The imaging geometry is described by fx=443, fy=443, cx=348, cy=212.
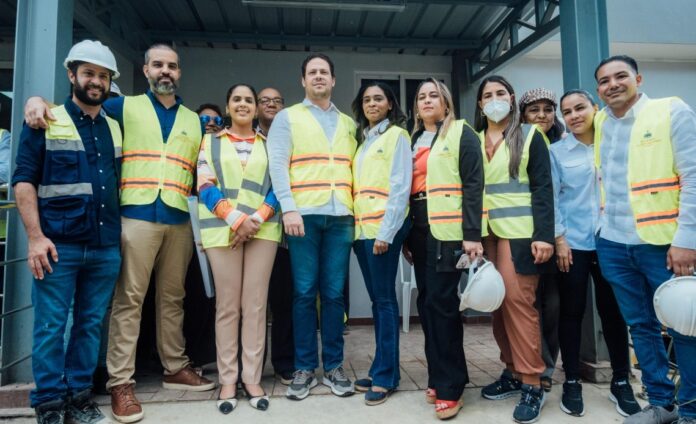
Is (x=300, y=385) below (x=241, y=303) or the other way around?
below

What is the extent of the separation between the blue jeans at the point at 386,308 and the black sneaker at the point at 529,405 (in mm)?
736

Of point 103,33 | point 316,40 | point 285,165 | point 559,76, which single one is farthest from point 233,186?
point 559,76

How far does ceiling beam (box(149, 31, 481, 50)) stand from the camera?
212 inches

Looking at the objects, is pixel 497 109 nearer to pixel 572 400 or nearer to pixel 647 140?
pixel 647 140

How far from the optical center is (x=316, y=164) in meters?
2.83

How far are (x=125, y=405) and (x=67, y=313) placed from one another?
621mm

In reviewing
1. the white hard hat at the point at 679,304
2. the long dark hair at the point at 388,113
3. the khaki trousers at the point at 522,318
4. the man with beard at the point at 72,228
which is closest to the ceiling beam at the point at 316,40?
the long dark hair at the point at 388,113

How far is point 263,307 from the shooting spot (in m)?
2.75

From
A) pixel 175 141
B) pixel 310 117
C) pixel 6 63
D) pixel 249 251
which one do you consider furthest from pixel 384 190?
pixel 6 63

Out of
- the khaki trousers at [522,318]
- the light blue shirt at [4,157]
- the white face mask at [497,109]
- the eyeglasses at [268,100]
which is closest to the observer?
the khaki trousers at [522,318]

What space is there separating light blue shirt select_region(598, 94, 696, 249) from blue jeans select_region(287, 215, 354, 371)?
4.98 feet

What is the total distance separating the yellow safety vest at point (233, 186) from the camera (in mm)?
2688

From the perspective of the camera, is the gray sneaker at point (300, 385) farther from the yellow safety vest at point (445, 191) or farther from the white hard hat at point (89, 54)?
the white hard hat at point (89, 54)

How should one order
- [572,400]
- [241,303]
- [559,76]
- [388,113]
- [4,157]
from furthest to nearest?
1. [559,76]
2. [4,157]
3. [388,113]
4. [241,303]
5. [572,400]
